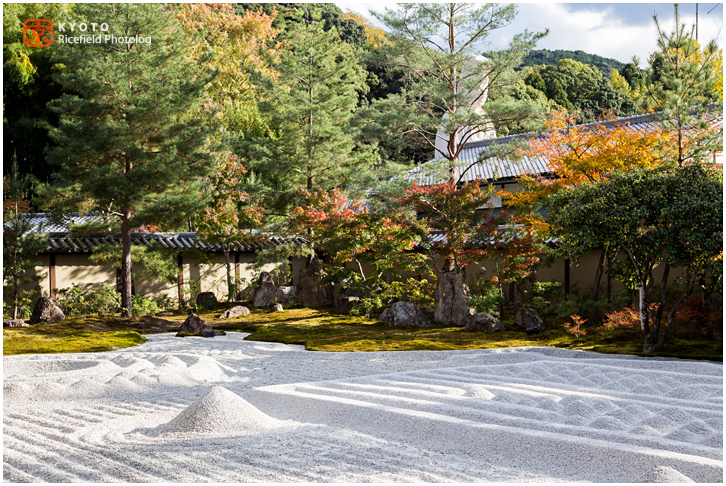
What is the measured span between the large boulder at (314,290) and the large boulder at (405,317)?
3366mm

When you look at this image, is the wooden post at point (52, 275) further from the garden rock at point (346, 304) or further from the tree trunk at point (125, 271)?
the garden rock at point (346, 304)

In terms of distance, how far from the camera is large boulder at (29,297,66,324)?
479 inches

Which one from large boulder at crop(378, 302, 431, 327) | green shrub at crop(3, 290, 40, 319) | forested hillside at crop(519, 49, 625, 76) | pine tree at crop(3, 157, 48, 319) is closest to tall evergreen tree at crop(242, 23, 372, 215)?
large boulder at crop(378, 302, 431, 327)

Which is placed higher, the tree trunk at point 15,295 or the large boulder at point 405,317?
the tree trunk at point 15,295

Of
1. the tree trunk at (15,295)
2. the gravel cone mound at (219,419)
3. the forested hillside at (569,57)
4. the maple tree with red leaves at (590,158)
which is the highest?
the forested hillside at (569,57)

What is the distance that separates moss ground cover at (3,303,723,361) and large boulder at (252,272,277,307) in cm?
233

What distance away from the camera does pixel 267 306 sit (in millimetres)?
15836

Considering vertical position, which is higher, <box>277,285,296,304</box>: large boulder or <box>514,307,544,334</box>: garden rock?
<box>277,285,296,304</box>: large boulder

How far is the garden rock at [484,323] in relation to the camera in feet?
37.0

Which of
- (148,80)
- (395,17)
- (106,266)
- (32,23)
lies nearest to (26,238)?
(106,266)

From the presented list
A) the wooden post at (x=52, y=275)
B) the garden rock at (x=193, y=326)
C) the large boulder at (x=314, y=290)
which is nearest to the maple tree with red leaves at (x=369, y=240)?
the large boulder at (x=314, y=290)

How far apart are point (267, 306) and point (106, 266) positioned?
14.9ft

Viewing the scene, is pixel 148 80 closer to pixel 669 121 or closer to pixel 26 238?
pixel 26 238

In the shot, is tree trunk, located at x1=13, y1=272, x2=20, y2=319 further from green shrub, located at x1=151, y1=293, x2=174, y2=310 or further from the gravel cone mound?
the gravel cone mound
